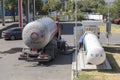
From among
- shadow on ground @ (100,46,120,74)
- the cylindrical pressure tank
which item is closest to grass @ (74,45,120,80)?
shadow on ground @ (100,46,120,74)

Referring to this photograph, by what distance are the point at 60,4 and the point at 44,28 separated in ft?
313

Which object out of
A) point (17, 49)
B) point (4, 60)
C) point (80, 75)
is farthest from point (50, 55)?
point (17, 49)

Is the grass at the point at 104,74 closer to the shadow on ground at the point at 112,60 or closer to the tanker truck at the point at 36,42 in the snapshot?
the shadow on ground at the point at 112,60

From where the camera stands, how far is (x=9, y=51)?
27797 millimetres

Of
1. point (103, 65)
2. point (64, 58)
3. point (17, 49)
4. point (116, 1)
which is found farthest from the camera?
point (116, 1)

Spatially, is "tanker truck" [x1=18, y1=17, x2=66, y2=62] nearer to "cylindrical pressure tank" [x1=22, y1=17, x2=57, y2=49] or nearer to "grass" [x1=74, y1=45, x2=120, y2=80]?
"cylindrical pressure tank" [x1=22, y1=17, x2=57, y2=49]

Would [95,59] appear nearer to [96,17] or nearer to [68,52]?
[68,52]

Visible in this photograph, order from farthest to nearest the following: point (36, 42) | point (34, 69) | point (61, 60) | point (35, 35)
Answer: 1. point (61, 60)
2. point (36, 42)
3. point (35, 35)
4. point (34, 69)

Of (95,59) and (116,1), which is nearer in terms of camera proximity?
(95,59)

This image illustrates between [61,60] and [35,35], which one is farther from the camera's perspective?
[61,60]

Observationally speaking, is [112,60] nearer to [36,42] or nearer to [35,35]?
[36,42]

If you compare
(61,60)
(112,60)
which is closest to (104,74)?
(112,60)

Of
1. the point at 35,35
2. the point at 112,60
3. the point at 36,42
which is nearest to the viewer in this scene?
the point at 35,35

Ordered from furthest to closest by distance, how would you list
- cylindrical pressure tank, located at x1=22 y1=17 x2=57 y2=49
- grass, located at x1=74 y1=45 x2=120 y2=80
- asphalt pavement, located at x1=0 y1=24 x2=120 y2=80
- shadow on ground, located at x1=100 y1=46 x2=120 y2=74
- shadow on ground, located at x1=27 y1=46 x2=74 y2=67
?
shadow on ground, located at x1=27 y1=46 x2=74 y2=67, cylindrical pressure tank, located at x1=22 y1=17 x2=57 y2=49, shadow on ground, located at x1=100 y1=46 x2=120 y2=74, asphalt pavement, located at x1=0 y1=24 x2=120 y2=80, grass, located at x1=74 y1=45 x2=120 y2=80
